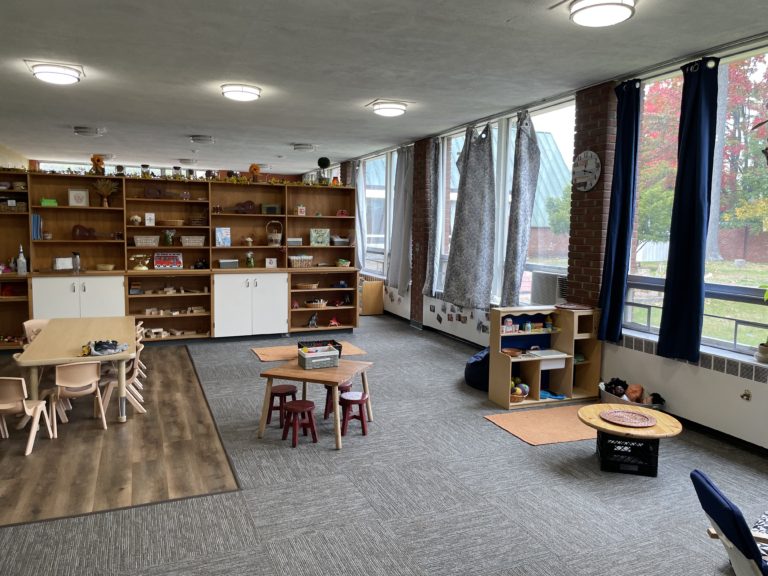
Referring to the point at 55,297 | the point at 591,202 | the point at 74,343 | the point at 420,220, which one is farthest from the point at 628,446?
the point at 55,297

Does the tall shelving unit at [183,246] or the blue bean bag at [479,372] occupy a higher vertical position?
the tall shelving unit at [183,246]

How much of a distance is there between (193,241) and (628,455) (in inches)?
225

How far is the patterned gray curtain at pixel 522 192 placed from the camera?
592 cm

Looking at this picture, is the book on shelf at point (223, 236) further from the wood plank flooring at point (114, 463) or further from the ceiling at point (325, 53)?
the wood plank flooring at point (114, 463)

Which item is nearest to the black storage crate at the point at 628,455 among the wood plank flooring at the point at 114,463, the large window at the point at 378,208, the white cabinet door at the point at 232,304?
the wood plank flooring at the point at 114,463

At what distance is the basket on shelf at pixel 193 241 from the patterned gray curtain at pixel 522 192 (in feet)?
12.8

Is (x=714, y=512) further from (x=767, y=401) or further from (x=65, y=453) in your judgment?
(x=65, y=453)

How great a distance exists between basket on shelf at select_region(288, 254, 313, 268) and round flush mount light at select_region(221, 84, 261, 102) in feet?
9.74

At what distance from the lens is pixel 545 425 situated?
448 cm

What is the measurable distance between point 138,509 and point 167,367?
3231 mm

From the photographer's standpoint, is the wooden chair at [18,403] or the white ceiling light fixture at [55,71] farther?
the white ceiling light fixture at [55,71]

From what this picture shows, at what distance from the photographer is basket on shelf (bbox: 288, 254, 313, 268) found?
801 centimetres

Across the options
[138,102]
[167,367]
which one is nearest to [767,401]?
[167,367]

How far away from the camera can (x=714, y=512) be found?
6.30 feet
